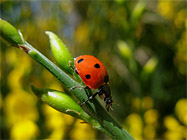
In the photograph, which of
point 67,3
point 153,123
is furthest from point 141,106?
point 67,3

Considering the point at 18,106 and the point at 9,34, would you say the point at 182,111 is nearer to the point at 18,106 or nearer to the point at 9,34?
the point at 18,106

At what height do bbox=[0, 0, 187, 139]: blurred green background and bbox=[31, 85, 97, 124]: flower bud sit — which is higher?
bbox=[0, 0, 187, 139]: blurred green background

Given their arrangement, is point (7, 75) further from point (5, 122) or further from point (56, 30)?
point (56, 30)

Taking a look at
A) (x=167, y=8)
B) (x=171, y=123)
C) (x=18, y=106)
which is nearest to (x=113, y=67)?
(x=171, y=123)

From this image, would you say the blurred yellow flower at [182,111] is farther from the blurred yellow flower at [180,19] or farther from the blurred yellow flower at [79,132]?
Result: the blurred yellow flower at [180,19]

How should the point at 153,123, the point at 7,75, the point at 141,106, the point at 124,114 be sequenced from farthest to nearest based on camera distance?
the point at 124,114 → the point at 153,123 → the point at 7,75 → the point at 141,106

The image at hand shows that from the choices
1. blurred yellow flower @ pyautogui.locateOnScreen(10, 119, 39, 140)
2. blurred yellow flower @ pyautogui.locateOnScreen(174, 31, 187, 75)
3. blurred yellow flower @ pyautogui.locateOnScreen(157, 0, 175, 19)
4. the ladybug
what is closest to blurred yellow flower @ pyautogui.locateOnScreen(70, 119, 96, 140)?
blurred yellow flower @ pyautogui.locateOnScreen(10, 119, 39, 140)

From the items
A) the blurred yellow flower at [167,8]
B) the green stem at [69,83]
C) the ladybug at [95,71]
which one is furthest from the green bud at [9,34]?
the blurred yellow flower at [167,8]

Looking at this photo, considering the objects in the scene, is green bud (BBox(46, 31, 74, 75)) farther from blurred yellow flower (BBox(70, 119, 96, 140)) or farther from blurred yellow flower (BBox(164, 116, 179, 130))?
blurred yellow flower (BBox(164, 116, 179, 130))
